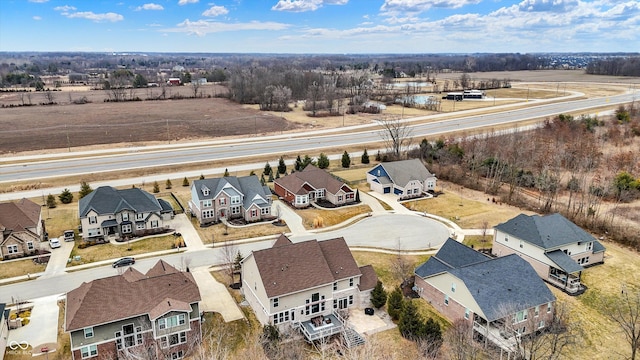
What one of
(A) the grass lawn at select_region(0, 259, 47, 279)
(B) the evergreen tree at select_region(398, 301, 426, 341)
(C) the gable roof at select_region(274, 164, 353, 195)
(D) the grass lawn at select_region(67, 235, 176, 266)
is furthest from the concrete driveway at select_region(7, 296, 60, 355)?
(C) the gable roof at select_region(274, 164, 353, 195)

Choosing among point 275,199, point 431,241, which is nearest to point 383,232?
point 431,241

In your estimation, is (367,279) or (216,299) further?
(367,279)

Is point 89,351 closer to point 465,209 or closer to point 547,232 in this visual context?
point 547,232

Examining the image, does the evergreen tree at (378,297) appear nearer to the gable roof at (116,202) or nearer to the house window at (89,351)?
the house window at (89,351)

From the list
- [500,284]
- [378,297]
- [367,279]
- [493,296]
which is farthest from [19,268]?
[500,284]

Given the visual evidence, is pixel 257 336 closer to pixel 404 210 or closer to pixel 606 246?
pixel 404 210

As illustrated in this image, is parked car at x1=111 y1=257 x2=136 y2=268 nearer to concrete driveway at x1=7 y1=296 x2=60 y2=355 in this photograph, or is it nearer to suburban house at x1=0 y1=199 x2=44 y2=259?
concrete driveway at x1=7 y1=296 x2=60 y2=355

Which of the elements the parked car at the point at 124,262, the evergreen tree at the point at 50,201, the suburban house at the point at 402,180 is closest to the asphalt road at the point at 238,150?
the evergreen tree at the point at 50,201
